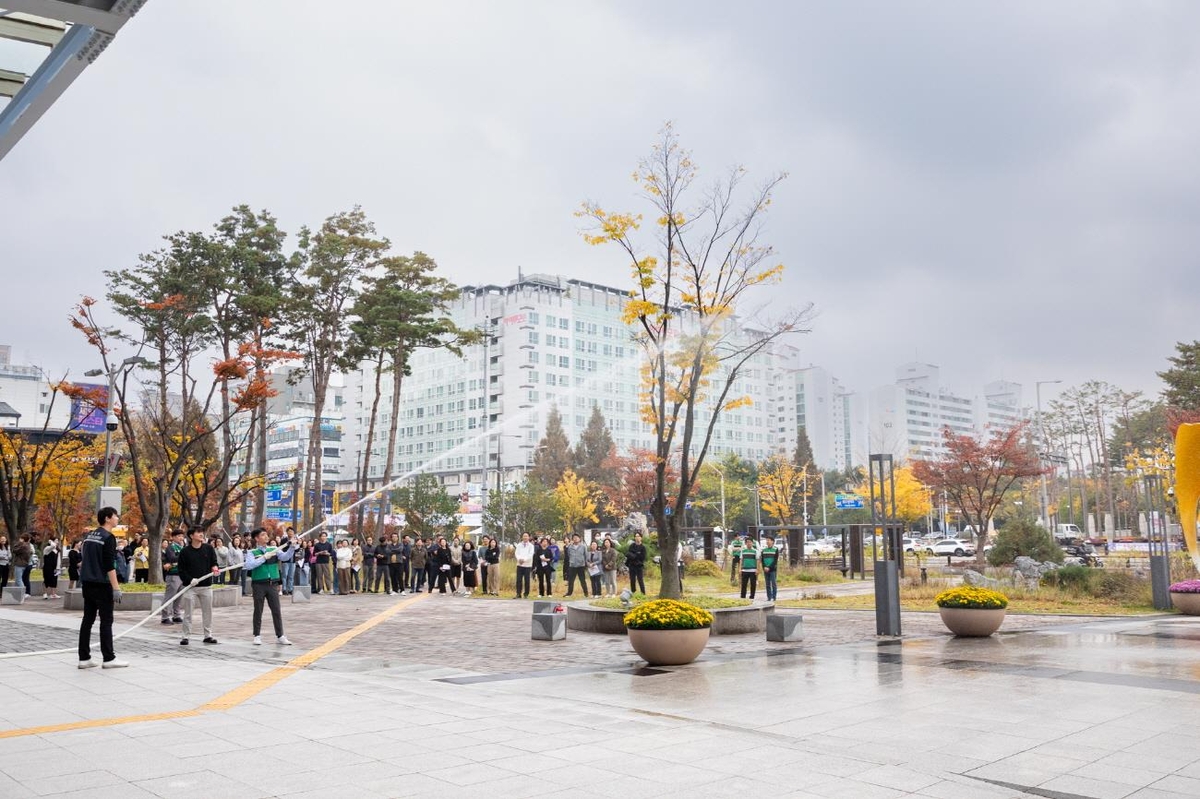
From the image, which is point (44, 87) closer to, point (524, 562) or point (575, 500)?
point (524, 562)

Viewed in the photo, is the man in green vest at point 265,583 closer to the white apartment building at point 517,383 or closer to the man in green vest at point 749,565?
the man in green vest at point 749,565

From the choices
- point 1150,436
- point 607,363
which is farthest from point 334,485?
point 1150,436

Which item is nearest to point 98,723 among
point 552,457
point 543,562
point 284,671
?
point 284,671

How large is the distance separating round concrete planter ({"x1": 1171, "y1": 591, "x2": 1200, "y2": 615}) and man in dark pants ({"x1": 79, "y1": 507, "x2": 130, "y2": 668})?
2014 cm

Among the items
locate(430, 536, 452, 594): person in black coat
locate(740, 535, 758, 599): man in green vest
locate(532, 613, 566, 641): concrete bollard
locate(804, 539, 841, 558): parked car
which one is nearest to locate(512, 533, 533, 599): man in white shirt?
locate(430, 536, 452, 594): person in black coat

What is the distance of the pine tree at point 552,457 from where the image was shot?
85.0 metres

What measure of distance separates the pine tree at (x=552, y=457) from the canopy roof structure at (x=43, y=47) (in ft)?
257

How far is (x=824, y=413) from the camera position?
173250mm

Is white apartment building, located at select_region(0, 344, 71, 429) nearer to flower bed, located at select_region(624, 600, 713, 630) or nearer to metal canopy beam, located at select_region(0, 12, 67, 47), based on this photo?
flower bed, located at select_region(624, 600, 713, 630)

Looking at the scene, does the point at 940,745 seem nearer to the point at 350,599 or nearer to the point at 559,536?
the point at 350,599

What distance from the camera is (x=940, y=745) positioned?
7188mm

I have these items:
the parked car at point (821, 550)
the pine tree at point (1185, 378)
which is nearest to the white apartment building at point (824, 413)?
the parked car at point (821, 550)

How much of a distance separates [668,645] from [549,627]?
3.99m

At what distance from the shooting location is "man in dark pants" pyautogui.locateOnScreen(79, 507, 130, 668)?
1127cm
